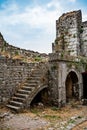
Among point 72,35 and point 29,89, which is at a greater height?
point 72,35

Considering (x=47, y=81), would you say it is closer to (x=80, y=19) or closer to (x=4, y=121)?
(x=4, y=121)

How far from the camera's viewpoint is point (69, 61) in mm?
12117

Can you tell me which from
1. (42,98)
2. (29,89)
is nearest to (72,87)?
(42,98)

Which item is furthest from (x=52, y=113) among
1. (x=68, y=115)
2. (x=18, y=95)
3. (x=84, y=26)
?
(x=84, y=26)

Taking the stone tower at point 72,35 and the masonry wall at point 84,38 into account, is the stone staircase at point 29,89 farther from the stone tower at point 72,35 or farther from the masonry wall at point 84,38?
the masonry wall at point 84,38

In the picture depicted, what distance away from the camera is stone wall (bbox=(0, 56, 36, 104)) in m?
10.7

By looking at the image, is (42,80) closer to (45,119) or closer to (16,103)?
(16,103)

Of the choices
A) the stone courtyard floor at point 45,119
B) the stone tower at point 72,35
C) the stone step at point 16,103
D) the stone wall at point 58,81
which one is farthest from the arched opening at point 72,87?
the stone step at point 16,103

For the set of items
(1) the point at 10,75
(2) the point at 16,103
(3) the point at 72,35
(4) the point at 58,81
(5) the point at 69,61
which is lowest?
(2) the point at 16,103

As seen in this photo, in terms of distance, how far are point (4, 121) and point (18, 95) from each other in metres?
2.54

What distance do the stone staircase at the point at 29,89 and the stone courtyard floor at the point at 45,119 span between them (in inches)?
16.6

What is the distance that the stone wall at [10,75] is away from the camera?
10.7 metres

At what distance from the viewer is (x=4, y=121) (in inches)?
331

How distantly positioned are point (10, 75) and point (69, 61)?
375 centimetres
